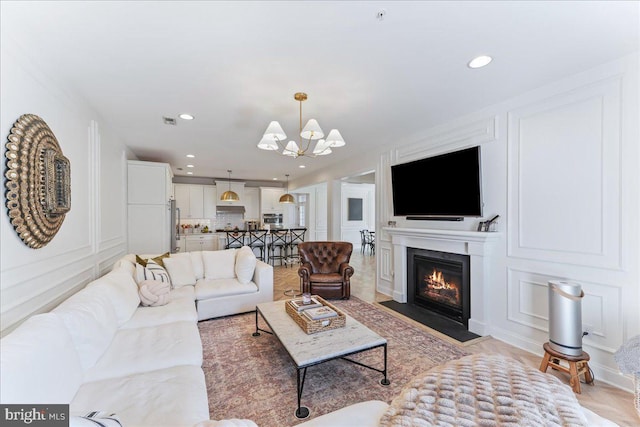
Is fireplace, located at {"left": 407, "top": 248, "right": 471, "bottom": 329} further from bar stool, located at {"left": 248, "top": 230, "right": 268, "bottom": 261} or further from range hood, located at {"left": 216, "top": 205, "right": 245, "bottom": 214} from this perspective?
range hood, located at {"left": 216, "top": 205, "right": 245, "bottom": 214}

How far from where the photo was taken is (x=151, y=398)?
1346mm

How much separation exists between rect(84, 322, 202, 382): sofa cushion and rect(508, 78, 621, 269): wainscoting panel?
314cm

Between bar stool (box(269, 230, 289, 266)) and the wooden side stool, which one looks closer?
the wooden side stool

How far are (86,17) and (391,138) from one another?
3.54 meters

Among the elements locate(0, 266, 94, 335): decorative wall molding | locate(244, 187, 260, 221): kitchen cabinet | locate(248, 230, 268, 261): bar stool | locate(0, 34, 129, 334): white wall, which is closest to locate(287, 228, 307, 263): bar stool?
locate(248, 230, 268, 261): bar stool

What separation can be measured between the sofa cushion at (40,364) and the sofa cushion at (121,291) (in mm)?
741

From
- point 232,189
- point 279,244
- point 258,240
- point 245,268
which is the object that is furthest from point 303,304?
point 232,189

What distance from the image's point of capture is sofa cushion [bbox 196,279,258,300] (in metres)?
3.38

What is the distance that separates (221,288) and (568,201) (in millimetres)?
3827

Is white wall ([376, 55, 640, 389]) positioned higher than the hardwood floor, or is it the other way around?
white wall ([376, 55, 640, 389])

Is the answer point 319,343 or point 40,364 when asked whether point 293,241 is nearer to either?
point 319,343

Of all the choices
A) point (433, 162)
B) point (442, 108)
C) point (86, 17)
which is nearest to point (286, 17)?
point (86, 17)

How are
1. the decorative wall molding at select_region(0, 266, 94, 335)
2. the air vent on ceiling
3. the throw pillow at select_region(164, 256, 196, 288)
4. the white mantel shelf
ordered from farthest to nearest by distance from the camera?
the throw pillow at select_region(164, 256, 196, 288) → the air vent on ceiling → the white mantel shelf → the decorative wall molding at select_region(0, 266, 94, 335)

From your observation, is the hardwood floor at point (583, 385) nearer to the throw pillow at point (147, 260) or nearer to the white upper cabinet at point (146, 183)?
the throw pillow at point (147, 260)
